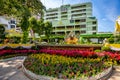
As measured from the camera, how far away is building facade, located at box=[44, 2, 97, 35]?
55791 millimetres

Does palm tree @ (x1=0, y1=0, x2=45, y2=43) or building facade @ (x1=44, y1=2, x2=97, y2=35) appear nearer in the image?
palm tree @ (x1=0, y1=0, x2=45, y2=43)

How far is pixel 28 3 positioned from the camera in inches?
586

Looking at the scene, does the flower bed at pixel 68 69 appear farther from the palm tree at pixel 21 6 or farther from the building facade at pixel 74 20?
the building facade at pixel 74 20

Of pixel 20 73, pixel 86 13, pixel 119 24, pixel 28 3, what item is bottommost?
pixel 20 73

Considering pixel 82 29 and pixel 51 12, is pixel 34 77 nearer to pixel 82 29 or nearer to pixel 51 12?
pixel 82 29

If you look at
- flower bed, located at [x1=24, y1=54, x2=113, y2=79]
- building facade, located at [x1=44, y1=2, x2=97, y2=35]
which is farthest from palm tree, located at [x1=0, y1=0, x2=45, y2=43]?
building facade, located at [x1=44, y1=2, x2=97, y2=35]

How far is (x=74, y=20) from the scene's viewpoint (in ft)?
200

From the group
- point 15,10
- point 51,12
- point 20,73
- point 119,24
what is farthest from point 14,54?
point 51,12

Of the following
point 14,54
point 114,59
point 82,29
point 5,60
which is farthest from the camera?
point 82,29

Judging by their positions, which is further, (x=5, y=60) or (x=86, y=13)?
(x=86, y=13)

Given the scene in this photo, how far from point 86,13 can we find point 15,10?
175 feet

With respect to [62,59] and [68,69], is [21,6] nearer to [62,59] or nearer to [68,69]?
[62,59]

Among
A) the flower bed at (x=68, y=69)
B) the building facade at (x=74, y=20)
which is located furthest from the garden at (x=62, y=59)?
the building facade at (x=74, y=20)

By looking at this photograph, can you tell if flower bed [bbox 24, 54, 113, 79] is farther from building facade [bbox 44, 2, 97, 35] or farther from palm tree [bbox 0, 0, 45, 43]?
building facade [bbox 44, 2, 97, 35]
